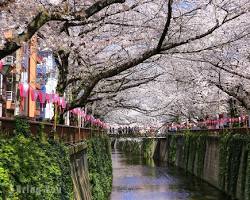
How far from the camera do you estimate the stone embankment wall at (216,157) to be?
21625 millimetres

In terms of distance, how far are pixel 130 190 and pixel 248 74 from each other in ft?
40.3

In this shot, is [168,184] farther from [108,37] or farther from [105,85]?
[108,37]

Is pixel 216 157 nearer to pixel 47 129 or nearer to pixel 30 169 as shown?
pixel 47 129

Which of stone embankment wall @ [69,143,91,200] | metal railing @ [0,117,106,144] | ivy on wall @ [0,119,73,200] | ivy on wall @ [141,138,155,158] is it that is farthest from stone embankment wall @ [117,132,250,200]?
ivy on wall @ [0,119,73,200]

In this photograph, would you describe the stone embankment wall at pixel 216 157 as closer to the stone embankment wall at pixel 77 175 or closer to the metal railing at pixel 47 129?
the stone embankment wall at pixel 77 175

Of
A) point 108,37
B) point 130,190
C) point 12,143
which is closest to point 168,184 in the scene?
point 130,190

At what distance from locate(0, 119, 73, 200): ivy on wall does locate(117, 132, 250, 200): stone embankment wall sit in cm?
1169

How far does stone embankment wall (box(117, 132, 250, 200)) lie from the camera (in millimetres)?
21625

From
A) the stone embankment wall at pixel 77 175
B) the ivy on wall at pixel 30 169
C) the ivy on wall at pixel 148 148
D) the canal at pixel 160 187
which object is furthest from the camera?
the ivy on wall at pixel 148 148

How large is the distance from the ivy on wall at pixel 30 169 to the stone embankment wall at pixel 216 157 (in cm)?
1169

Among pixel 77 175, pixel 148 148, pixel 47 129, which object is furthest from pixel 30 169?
pixel 148 148

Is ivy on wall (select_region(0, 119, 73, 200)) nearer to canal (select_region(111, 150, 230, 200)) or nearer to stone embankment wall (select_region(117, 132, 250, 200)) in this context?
stone embankment wall (select_region(117, 132, 250, 200))

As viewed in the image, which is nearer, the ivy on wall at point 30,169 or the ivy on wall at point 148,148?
the ivy on wall at point 30,169

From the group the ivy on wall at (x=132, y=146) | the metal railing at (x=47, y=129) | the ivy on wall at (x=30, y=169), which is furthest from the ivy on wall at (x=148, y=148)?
the ivy on wall at (x=30, y=169)
